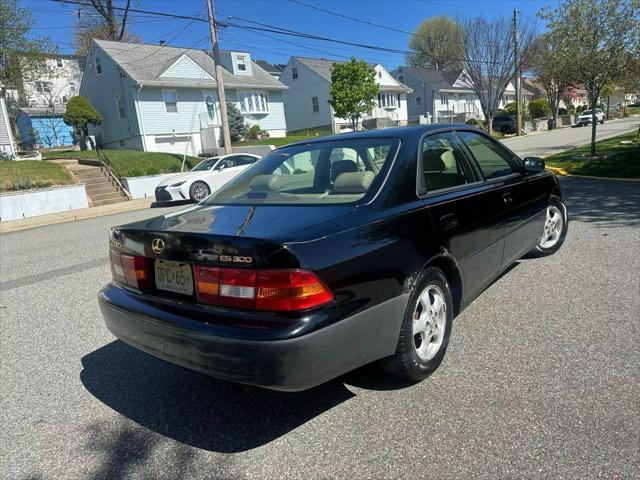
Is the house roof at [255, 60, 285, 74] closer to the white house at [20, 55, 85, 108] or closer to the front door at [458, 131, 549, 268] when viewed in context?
the white house at [20, 55, 85, 108]

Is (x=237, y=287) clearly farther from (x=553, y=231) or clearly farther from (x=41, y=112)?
(x=41, y=112)

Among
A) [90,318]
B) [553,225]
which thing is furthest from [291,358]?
[553,225]

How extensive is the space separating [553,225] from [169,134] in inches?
1086

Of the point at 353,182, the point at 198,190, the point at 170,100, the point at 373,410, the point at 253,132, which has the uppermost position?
the point at 170,100

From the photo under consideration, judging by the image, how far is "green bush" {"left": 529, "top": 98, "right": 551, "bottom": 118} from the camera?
182ft

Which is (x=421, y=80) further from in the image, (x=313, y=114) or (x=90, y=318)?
(x=90, y=318)

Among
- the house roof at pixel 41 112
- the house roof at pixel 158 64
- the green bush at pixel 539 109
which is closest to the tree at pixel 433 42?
the green bush at pixel 539 109

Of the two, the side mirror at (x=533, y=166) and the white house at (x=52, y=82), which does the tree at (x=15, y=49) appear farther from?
the side mirror at (x=533, y=166)

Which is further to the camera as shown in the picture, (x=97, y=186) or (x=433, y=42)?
(x=433, y=42)

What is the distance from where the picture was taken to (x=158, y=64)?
101 ft

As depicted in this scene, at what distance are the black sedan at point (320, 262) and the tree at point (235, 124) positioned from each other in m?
29.3

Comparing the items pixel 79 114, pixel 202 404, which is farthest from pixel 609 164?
pixel 79 114

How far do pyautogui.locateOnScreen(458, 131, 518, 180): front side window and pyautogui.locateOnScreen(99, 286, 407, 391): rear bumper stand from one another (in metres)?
1.83

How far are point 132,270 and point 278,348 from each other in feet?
3.93
